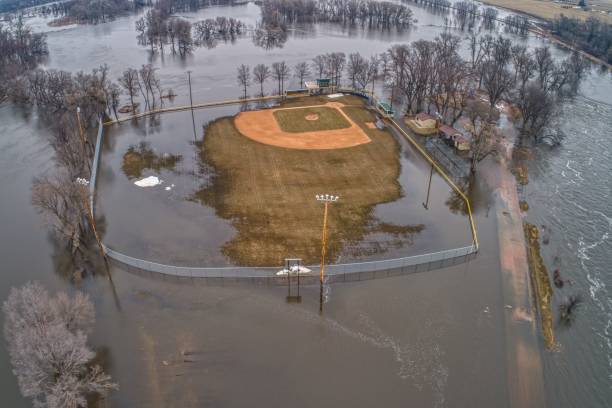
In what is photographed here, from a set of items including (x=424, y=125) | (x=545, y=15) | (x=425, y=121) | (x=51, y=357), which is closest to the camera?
(x=51, y=357)

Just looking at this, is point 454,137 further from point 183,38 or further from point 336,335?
point 183,38

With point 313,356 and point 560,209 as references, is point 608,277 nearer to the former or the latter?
point 560,209

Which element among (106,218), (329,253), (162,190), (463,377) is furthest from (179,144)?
(463,377)

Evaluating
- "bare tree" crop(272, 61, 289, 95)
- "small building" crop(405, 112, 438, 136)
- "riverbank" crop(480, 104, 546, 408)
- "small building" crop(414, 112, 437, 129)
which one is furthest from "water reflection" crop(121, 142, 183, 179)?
"riverbank" crop(480, 104, 546, 408)

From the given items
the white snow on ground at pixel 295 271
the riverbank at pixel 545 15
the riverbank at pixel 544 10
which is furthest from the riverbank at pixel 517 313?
the riverbank at pixel 544 10

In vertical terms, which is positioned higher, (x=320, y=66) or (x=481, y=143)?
(x=320, y=66)

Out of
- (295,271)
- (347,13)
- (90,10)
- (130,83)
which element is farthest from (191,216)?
(90,10)
